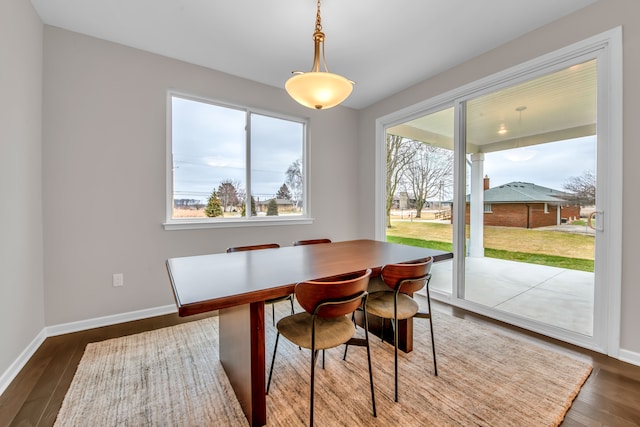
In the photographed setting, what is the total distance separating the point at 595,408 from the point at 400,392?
1.06 m

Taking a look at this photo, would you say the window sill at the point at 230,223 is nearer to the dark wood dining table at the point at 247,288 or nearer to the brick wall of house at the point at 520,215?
the dark wood dining table at the point at 247,288

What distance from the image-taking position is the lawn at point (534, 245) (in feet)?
7.37

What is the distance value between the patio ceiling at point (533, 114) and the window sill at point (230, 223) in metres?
2.17

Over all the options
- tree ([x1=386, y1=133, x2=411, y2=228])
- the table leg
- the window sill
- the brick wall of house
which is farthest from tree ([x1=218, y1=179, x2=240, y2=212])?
the brick wall of house

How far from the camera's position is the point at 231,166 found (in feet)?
10.8

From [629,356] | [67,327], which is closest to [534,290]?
[629,356]

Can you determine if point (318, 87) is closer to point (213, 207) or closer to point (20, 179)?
point (213, 207)

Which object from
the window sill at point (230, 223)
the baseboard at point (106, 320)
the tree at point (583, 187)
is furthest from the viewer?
the window sill at point (230, 223)

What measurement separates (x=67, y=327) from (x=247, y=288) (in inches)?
93.6

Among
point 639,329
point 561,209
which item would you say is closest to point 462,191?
point 561,209

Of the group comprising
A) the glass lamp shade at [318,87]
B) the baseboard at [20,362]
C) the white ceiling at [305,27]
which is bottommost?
the baseboard at [20,362]

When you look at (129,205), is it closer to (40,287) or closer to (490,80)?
(40,287)

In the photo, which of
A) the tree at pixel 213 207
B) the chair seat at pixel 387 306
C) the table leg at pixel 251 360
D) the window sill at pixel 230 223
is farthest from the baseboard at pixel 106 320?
the chair seat at pixel 387 306

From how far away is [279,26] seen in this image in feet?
7.69
